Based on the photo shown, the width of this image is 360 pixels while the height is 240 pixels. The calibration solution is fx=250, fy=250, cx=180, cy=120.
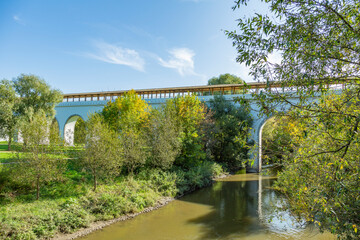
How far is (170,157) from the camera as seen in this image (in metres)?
16.0

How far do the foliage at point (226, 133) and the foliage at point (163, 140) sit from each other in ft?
18.4

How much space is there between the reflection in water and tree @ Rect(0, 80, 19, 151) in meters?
15.0

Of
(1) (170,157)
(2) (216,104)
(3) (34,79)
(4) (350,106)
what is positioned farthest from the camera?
(2) (216,104)

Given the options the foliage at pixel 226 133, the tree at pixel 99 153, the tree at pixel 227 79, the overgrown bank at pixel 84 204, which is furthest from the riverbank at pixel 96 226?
the tree at pixel 227 79

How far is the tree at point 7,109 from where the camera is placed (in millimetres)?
19656

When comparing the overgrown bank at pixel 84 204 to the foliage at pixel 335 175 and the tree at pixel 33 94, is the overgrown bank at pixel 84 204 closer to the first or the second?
the foliage at pixel 335 175

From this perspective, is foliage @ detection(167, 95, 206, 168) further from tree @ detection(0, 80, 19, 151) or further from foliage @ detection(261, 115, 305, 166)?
tree @ detection(0, 80, 19, 151)

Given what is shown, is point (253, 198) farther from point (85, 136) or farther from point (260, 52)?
point (260, 52)

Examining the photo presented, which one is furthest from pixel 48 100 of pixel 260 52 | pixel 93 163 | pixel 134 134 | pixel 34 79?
pixel 260 52

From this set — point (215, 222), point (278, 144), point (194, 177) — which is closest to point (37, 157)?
point (215, 222)

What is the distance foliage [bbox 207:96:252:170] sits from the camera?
22.5m

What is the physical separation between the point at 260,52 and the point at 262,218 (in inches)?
359

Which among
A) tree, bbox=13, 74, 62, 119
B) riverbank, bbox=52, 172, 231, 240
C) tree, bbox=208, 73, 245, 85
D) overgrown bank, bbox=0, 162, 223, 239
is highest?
tree, bbox=208, 73, 245, 85

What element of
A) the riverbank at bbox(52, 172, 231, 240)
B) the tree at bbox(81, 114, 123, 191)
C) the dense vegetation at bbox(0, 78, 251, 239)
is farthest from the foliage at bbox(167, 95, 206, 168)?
the tree at bbox(81, 114, 123, 191)
